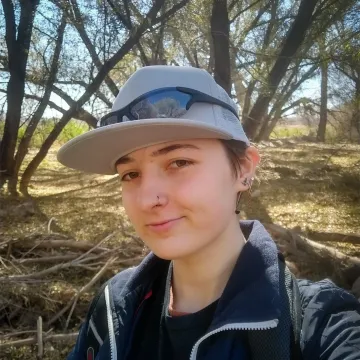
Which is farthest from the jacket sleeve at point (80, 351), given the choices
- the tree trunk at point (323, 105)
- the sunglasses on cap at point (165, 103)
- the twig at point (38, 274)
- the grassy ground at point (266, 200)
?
the tree trunk at point (323, 105)

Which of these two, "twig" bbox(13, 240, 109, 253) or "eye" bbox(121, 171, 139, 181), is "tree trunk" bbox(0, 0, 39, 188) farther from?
"eye" bbox(121, 171, 139, 181)

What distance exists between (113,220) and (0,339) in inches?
105

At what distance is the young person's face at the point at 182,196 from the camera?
1117 mm

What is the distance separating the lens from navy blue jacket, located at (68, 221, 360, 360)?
3.08 ft

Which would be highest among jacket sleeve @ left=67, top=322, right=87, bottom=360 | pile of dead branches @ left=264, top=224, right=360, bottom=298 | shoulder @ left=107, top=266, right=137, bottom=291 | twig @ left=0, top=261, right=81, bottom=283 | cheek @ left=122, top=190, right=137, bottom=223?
cheek @ left=122, top=190, right=137, bottom=223

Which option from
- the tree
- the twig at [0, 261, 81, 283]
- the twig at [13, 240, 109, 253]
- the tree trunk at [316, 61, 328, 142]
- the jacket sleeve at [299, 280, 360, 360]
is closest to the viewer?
the jacket sleeve at [299, 280, 360, 360]

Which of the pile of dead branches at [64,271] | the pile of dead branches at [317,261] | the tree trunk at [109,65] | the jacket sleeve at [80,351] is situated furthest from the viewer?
the tree trunk at [109,65]

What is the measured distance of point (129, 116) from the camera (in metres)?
1.18

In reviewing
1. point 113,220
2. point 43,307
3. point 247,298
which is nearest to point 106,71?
point 113,220

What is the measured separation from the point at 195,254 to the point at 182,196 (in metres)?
0.17

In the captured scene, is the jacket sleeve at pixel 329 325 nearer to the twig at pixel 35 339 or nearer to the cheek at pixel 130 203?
the cheek at pixel 130 203

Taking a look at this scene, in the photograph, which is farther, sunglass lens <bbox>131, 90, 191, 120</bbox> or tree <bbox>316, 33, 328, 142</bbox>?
tree <bbox>316, 33, 328, 142</bbox>

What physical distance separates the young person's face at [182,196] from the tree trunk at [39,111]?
16.3 feet

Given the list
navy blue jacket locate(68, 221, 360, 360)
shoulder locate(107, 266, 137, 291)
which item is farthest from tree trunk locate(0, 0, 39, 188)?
navy blue jacket locate(68, 221, 360, 360)
